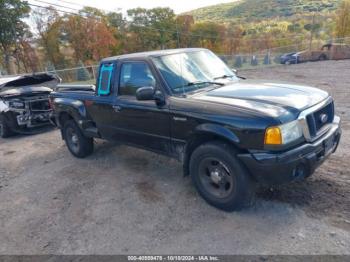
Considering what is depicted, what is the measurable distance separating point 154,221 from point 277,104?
1971 millimetres

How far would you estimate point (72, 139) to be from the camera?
19.3ft

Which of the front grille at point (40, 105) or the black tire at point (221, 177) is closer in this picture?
the black tire at point (221, 177)

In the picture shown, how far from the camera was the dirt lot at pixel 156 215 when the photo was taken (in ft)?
9.60

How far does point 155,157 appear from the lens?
17.4 feet

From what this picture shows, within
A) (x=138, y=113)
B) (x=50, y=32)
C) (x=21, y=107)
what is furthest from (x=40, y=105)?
(x=50, y=32)

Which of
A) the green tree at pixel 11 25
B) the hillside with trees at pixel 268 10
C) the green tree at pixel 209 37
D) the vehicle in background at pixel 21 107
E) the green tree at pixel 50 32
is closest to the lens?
the vehicle in background at pixel 21 107

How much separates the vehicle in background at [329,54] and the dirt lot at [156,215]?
20.0 metres

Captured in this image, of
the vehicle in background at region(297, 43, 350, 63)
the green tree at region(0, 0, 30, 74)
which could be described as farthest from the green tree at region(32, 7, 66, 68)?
the vehicle in background at region(297, 43, 350, 63)

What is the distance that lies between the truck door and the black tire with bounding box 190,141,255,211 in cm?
65

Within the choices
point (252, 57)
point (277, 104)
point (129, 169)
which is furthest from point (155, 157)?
point (252, 57)

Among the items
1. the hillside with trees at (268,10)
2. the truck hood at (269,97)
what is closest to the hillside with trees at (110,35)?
the truck hood at (269,97)

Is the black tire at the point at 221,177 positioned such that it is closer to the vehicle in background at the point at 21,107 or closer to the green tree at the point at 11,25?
the vehicle in background at the point at 21,107

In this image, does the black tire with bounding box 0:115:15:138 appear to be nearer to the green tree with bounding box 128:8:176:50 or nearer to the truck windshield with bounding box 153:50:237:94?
the truck windshield with bounding box 153:50:237:94

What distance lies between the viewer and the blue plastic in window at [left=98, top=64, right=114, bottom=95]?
179 inches
